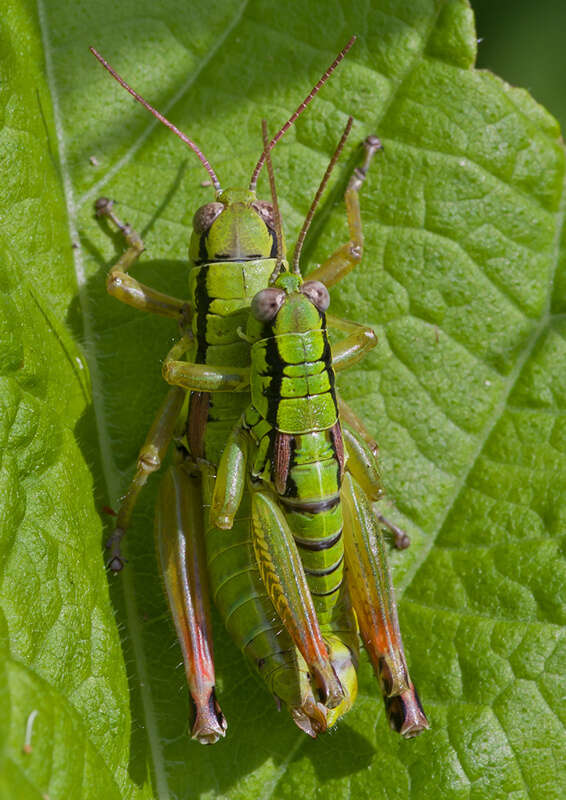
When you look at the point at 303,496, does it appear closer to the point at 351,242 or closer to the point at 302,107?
the point at 351,242

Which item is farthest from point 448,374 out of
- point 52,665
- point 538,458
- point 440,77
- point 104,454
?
point 52,665

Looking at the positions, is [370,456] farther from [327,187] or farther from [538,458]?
[327,187]

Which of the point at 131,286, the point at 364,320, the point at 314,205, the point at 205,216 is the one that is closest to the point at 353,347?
the point at 364,320

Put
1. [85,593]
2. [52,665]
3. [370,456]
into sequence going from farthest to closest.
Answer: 1. [370,456]
2. [85,593]
3. [52,665]

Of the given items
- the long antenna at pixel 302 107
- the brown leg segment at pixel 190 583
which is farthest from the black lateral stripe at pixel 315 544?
the long antenna at pixel 302 107

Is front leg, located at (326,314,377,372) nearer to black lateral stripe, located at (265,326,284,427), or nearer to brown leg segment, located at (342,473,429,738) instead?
black lateral stripe, located at (265,326,284,427)

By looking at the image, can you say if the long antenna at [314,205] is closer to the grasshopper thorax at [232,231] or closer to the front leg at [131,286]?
the grasshopper thorax at [232,231]
